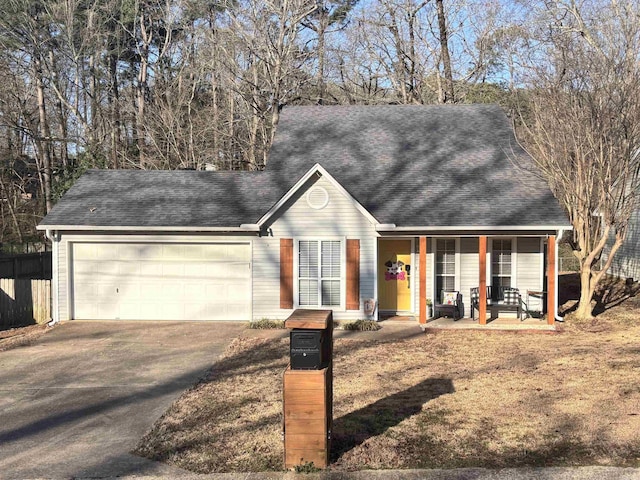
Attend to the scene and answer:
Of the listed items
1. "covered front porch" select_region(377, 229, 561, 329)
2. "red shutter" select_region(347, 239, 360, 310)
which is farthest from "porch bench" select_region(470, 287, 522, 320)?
"red shutter" select_region(347, 239, 360, 310)

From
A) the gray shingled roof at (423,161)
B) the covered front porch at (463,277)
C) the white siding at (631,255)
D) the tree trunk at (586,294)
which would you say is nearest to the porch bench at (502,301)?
the covered front porch at (463,277)

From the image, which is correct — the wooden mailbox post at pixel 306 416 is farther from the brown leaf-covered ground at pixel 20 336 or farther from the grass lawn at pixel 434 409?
the brown leaf-covered ground at pixel 20 336

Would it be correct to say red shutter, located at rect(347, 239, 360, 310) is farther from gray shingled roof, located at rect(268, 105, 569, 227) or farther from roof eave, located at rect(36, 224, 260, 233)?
roof eave, located at rect(36, 224, 260, 233)

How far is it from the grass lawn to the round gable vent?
3872mm

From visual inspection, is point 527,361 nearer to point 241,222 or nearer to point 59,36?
point 241,222

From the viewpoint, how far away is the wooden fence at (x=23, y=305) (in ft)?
51.8

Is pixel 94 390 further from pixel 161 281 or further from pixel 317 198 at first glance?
pixel 317 198

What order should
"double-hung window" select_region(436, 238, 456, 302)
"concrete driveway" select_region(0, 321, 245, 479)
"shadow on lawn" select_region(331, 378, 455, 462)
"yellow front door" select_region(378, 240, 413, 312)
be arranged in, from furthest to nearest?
"yellow front door" select_region(378, 240, 413, 312)
"double-hung window" select_region(436, 238, 456, 302)
"shadow on lawn" select_region(331, 378, 455, 462)
"concrete driveway" select_region(0, 321, 245, 479)

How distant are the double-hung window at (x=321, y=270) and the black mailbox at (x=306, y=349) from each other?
830 centimetres

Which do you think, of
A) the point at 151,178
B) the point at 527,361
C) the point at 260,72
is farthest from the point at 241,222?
the point at 260,72

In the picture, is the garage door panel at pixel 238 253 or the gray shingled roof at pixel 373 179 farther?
the garage door panel at pixel 238 253

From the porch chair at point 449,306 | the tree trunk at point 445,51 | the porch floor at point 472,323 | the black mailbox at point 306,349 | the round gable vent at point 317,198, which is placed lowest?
the porch floor at point 472,323

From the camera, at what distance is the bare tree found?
13570 millimetres

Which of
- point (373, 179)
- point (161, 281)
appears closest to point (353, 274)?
point (373, 179)
